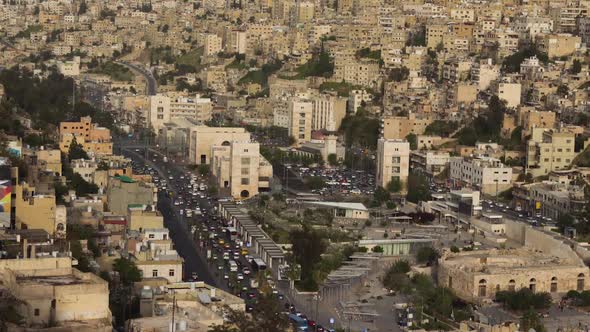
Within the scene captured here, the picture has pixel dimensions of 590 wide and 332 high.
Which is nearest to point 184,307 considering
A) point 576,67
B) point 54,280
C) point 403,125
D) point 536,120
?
point 54,280

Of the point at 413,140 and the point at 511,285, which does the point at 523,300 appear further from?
the point at 413,140

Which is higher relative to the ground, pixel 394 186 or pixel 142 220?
pixel 142 220

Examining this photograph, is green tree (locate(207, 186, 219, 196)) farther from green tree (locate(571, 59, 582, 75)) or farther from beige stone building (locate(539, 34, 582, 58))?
beige stone building (locate(539, 34, 582, 58))

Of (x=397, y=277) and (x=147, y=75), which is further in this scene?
(x=147, y=75)

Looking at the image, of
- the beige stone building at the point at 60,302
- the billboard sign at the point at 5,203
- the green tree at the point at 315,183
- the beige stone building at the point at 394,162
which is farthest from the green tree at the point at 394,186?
the beige stone building at the point at 60,302

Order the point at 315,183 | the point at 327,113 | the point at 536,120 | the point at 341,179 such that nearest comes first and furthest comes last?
1. the point at 315,183
2. the point at 341,179
3. the point at 536,120
4. the point at 327,113

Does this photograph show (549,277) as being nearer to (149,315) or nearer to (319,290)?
(319,290)

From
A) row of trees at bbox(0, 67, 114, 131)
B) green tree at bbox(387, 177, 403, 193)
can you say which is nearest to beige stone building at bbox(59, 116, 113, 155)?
row of trees at bbox(0, 67, 114, 131)

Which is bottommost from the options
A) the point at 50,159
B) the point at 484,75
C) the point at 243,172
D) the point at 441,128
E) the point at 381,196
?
the point at 381,196
